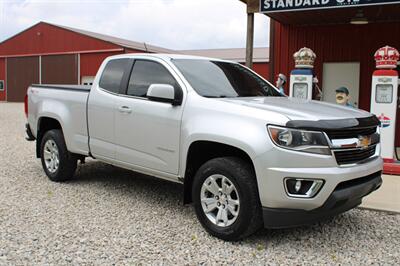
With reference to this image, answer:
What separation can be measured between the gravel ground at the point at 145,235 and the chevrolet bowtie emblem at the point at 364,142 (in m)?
0.99

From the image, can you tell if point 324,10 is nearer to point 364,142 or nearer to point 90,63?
point 364,142

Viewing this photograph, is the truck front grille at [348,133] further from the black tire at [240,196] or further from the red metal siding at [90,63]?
the red metal siding at [90,63]

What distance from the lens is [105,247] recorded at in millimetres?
4004

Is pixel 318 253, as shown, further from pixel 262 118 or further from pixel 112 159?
pixel 112 159

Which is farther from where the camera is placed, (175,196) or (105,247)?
(175,196)

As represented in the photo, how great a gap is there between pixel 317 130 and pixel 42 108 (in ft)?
14.9

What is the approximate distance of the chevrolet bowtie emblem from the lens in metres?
4.04

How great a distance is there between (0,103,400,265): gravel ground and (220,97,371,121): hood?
1279 mm

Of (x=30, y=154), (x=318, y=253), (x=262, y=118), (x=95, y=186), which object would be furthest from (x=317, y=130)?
(x=30, y=154)

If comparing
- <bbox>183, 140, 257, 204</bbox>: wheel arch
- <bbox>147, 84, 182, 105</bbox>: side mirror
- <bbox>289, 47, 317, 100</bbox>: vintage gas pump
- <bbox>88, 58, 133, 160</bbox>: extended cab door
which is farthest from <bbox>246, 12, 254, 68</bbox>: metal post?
<bbox>183, 140, 257, 204</bbox>: wheel arch

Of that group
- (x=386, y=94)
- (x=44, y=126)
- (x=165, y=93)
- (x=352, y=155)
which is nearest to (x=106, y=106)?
(x=165, y=93)

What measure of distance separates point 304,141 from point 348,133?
51cm

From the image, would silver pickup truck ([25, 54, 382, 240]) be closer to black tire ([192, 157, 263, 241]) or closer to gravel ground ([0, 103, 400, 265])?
black tire ([192, 157, 263, 241])

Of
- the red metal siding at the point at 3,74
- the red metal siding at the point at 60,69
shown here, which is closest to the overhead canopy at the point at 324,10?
the red metal siding at the point at 60,69
